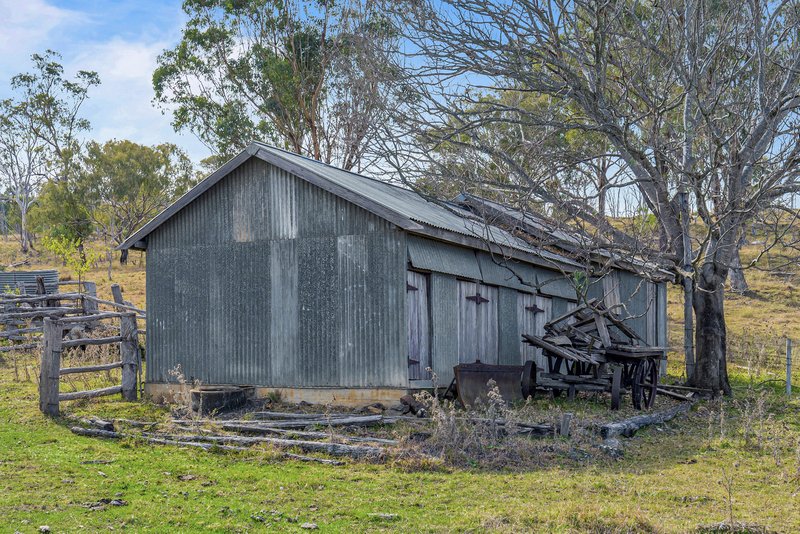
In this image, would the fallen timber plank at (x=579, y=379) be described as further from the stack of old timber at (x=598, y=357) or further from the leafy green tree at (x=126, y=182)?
the leafy green tree at (x=126, y=182)

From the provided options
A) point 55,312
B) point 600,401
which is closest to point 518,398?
point 600,401

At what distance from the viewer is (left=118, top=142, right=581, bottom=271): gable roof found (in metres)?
14.2

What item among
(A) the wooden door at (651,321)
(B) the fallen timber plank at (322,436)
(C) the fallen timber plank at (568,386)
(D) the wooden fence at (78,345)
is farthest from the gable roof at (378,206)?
(A) the wooden door at (651,321)

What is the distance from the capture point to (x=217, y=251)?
16.2 meters

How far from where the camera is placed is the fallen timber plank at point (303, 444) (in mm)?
10414

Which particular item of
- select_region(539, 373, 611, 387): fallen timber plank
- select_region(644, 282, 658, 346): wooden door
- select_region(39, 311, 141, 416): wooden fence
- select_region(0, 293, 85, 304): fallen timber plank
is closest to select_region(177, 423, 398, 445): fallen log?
select_region(39, 311, 141, 416): wooden fence

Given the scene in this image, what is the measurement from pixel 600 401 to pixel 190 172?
136ft

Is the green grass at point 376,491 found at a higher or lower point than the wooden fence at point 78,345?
lower

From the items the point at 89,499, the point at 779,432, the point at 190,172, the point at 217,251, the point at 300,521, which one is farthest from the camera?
the point at 190,172

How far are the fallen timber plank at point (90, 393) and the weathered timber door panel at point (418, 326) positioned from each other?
231 inches

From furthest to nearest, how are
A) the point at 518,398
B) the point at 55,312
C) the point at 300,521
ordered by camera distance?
the point at 55,312
the point at 518,398
the point at 300,521

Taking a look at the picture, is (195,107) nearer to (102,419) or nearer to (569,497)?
(102,419)

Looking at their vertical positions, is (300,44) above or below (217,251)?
above

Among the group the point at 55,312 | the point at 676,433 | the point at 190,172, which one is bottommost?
the point at 676,433
